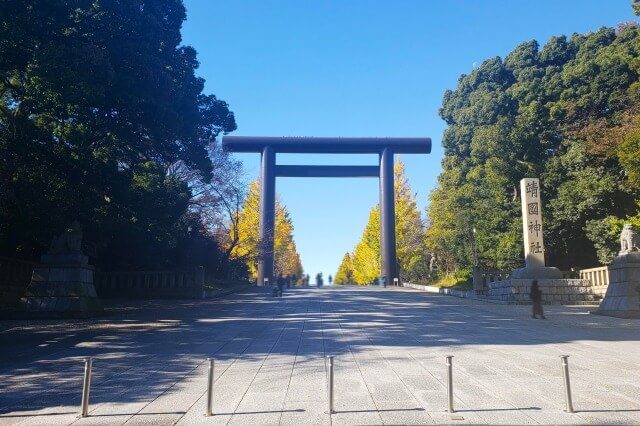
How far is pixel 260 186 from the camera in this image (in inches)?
1622

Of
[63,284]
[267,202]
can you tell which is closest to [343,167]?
[267,202]

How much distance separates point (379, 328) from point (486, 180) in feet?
66.7

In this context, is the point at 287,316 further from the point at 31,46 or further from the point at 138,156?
the point at 31,46

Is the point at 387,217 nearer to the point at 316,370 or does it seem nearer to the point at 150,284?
the point at 150,284

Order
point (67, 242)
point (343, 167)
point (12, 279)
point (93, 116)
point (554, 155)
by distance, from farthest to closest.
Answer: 1. point (343, 167)
2. point (554, 155)
3. point (12, 279)
4. point (67, 242)
5. point (93, 116)

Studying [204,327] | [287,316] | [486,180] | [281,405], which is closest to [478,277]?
[486,180]

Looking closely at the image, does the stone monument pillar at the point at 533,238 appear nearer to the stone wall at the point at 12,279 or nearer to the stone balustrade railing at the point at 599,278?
the stone balustrade railing at the point at 599,278

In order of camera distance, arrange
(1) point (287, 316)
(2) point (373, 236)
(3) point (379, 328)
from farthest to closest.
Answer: (2) point (373, 236), (1) point (287, 316), (3) point (379, 328)

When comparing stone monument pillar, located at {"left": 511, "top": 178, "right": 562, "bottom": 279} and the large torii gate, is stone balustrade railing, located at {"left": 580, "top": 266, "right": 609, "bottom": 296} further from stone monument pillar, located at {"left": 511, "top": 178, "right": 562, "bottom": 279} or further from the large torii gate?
the large torii gate

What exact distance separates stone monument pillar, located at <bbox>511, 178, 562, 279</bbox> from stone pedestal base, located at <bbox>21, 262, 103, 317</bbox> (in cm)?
1758

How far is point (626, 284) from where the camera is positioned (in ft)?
→ 53.5

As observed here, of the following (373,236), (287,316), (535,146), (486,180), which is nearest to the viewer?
(287,316)

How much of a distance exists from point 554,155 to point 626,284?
43.9 feet

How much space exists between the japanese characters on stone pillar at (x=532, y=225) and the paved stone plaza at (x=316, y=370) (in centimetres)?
775
